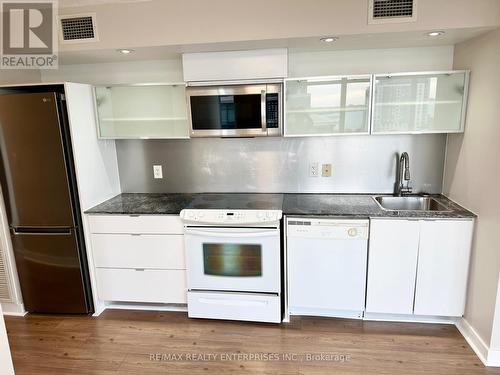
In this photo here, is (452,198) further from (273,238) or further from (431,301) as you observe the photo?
(273,238)

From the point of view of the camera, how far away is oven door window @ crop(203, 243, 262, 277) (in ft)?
8.27

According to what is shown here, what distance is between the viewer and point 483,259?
2.20 metres

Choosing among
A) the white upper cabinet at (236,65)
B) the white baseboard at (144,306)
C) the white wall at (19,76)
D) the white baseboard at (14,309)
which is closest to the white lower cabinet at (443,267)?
the white upper cabinet at (236,65)

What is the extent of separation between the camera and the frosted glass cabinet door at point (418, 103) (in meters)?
2.46

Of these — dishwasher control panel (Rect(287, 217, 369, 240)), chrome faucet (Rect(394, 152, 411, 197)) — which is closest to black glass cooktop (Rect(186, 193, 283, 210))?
dishwasher control panel (Rect(287, 217, 369, 240))

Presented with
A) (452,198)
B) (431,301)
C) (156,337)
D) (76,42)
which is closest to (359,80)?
(452,198)

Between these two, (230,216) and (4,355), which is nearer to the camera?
(4,355)

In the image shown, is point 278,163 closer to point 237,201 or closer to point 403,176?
point 237,201

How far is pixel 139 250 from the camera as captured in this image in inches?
106

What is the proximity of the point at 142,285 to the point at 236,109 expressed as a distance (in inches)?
66.1

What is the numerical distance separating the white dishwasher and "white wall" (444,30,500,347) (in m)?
0.75

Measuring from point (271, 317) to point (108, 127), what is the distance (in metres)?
2.13

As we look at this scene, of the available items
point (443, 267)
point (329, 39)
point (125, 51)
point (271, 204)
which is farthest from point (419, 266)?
point (125, 51)

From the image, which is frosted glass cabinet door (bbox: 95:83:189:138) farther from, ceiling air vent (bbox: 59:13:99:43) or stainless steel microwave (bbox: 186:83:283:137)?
ceiling air vent (bbox: 59:13:99:43)
